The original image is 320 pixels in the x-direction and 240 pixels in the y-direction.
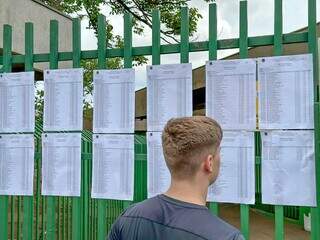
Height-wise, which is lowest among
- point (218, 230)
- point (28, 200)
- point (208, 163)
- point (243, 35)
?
point (28, 200)

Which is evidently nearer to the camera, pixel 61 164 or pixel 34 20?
pixel 61 164

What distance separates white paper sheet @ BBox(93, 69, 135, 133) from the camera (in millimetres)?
3082

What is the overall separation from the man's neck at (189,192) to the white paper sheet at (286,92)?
1.08 meters

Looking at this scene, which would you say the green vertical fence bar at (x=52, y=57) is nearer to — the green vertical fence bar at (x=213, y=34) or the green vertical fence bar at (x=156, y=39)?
the green vertical fence bar at (x=156, y=39)

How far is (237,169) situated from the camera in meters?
2.83

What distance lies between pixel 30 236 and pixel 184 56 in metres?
1.55

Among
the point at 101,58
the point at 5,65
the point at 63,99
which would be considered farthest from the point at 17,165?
the point at 101,58

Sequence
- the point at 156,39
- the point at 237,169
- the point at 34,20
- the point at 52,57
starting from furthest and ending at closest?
the point at 34,20 → the point at 52,57 → the point at 156,39 → the point at 237,169

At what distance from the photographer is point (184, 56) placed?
118 inches

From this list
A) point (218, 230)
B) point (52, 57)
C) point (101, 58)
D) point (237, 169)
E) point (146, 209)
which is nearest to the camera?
point (218, 230)

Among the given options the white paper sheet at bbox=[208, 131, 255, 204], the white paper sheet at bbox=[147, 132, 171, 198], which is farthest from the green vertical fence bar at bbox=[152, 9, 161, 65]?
the white paper sheet at bbox=[208, 131, 255, 204]

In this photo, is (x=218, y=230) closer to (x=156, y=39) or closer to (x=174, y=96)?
(x=174, y=96)

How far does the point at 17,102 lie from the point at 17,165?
0.41 metres

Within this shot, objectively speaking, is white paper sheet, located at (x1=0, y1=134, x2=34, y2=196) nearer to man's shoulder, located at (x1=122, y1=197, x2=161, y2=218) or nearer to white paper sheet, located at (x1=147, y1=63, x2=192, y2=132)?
white paper sheet, located at (x1=147, y1=63, x2=192, y2=132)
